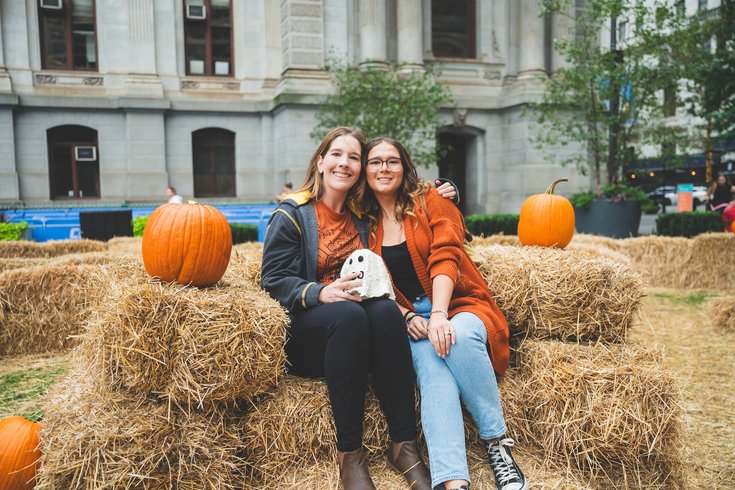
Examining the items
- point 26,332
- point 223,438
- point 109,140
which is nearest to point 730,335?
point 223,438

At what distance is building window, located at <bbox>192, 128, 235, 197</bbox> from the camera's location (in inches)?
764

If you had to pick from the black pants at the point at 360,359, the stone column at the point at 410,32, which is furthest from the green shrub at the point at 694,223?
the black pants at the point at 360,359

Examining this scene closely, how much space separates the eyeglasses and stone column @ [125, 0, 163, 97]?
16615 mm

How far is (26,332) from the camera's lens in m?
5.90

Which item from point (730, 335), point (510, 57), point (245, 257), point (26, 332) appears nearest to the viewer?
point (245, 257)

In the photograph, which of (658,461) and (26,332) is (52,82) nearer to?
(26,332)

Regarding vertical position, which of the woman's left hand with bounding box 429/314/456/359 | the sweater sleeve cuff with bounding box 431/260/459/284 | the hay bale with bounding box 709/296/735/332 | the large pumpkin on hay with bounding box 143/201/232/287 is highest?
the large pumpkin on hay with bounding box 143/201/232/287

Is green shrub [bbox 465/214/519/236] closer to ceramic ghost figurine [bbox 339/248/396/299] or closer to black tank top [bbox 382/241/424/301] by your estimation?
black tank top [bbox 382/241/424/301]

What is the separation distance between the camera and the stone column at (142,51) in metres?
18.1

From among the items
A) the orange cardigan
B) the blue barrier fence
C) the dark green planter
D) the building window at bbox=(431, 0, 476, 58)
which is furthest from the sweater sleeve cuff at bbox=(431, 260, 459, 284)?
the building window at bbox=(431, 0, 476, 58)

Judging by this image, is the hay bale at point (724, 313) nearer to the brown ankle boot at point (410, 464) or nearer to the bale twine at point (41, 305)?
the brown ankle boot at point (410, 464)

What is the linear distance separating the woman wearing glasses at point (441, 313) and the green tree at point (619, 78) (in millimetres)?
13264

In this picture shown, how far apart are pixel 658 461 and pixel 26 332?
5.82m

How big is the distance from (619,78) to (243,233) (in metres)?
10.4
